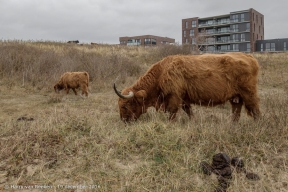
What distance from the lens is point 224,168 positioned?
3043 millimetres

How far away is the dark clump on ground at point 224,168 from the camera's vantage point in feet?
9.51

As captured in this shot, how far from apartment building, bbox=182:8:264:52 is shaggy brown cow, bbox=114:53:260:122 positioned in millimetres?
52412

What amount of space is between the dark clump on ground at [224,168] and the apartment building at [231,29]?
55249mm

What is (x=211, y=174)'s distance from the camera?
3.07 meters

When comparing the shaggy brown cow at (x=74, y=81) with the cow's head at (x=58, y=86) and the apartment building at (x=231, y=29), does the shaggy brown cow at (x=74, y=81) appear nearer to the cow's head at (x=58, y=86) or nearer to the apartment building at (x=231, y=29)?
the cow's head at (x=58, y=86)

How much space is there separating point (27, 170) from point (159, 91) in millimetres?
3400

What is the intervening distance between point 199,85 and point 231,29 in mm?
62953

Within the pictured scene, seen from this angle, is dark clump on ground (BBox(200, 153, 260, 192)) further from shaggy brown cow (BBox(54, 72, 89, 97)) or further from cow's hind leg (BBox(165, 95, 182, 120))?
shaggy brown cow (BBox(54, 72, 89, 97))

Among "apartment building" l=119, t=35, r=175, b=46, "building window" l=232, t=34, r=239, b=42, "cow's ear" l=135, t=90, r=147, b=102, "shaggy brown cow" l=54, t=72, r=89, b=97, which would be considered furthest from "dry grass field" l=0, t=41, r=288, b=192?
"apartment building" l=119, t=35, r=175, b=46

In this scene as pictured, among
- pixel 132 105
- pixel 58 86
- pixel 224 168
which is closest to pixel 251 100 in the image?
pixel 132 105

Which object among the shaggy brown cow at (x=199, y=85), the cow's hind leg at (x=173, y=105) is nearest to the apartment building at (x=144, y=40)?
the shaggy brown cow at (x=199, y=85)

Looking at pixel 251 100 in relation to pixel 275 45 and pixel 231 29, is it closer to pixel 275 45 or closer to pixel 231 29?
pixel 275 45

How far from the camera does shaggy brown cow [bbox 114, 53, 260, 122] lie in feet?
18.0

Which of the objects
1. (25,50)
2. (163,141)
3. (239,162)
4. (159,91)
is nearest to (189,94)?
(159,91)
